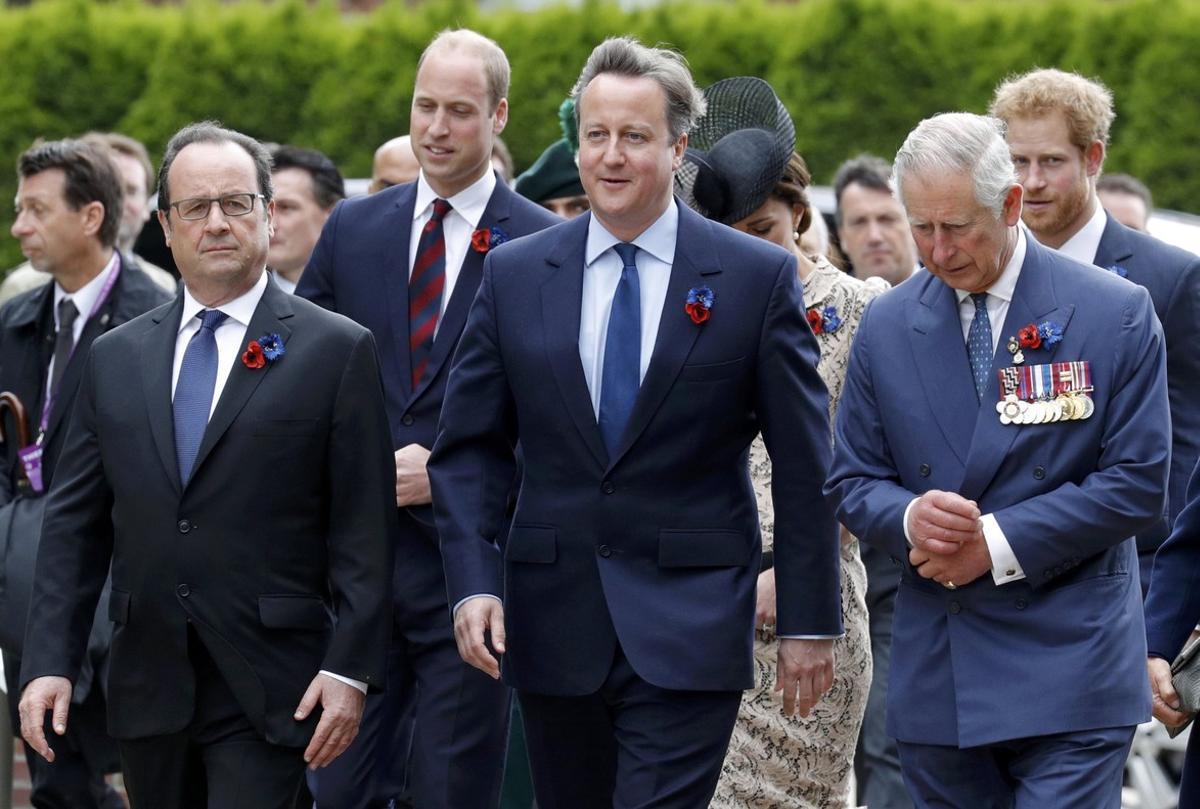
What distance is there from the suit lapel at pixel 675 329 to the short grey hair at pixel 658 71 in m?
0.27

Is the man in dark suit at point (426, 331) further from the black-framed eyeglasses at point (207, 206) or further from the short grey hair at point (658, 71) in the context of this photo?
the short grey hair at point (658, 71)

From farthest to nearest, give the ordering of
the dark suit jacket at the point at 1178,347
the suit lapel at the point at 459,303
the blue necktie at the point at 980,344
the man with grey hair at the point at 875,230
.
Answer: the man with grey hair at the point at 875,230 < the suit lapel at the point at 459,303 < the dark suit jacket at the point at 1178,347 < the blue necktie at the point at 980,344

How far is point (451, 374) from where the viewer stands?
537 centimetres

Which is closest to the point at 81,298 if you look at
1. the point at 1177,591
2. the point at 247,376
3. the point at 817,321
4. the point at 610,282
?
the point at 247,376

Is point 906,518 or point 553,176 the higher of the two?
point 553,176

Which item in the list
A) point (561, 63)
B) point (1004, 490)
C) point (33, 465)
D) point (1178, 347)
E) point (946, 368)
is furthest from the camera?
point (561, 63)

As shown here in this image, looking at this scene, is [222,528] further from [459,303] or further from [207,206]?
[459,303]

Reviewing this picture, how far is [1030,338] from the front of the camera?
16.1 feet

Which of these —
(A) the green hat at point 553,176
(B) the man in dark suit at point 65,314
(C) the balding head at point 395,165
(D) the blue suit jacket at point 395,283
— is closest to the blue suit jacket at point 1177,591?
(D) the blue suit jacket at point 395,283

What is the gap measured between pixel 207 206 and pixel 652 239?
44.5 inches

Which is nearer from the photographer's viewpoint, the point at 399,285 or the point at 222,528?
the point at 222,528

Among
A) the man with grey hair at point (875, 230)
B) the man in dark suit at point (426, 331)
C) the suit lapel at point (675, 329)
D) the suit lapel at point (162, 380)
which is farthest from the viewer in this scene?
the man with grey hair at point (875, 230)

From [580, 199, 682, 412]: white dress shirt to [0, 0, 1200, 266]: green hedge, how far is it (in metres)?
10.4

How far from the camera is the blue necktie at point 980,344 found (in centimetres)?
497
